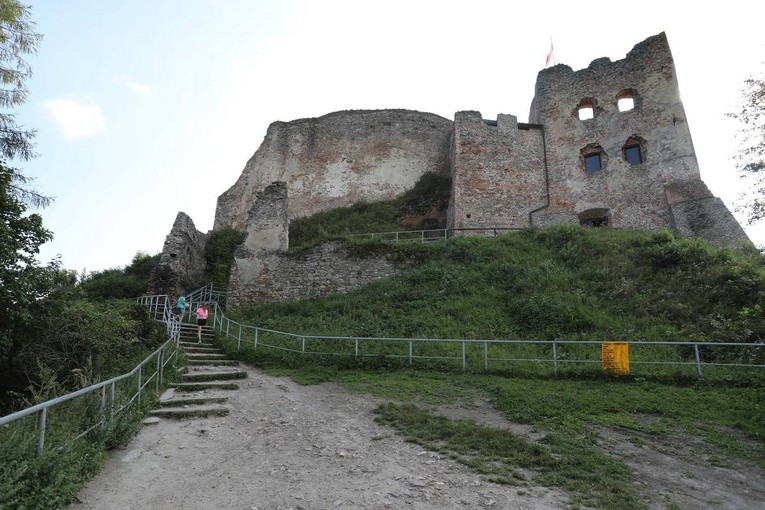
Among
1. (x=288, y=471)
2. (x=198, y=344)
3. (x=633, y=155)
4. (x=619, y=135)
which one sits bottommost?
(x=288, y=471)

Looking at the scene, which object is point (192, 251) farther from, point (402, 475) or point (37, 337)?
point (402, 475)

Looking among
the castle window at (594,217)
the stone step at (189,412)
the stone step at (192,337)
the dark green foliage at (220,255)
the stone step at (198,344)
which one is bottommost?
the stone step at (189,412)

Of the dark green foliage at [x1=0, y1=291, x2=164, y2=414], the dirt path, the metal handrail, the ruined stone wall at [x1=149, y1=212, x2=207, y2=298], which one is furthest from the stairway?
the metal handrail

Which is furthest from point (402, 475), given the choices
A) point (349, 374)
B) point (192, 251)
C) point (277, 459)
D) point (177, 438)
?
point (192, 251)

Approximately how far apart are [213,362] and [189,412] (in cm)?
451

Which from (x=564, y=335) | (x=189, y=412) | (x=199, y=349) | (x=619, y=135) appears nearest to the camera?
(x=189, y=412)

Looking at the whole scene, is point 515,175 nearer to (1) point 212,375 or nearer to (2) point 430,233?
(2) point 430,233

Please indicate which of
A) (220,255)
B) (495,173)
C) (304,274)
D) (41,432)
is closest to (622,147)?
(495,173)

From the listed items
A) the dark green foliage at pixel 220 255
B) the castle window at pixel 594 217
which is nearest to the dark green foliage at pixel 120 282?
the dark green foliage at pixel 220 255

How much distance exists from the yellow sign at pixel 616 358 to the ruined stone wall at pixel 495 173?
13.5 metres

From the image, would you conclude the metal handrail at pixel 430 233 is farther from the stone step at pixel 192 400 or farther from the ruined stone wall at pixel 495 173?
the stone step at pixel 192 400

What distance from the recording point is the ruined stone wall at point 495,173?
78.0 feet

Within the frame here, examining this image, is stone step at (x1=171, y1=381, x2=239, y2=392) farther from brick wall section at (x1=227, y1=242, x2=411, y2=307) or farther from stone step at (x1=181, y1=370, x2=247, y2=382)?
brick wall section at (x1=227, y1=242, x2=411, y2=307)

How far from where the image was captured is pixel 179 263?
19.7 m
